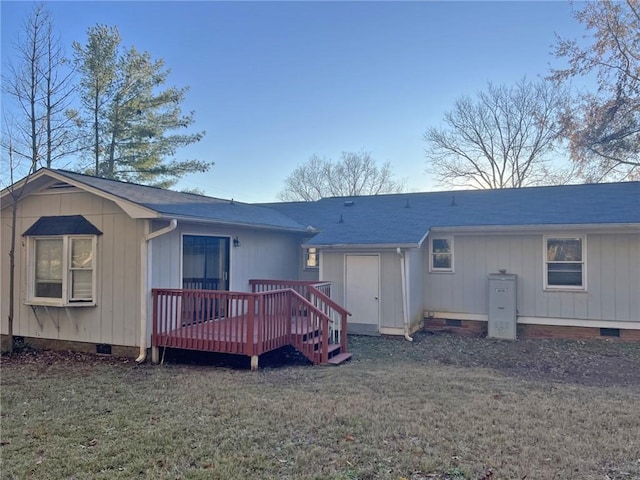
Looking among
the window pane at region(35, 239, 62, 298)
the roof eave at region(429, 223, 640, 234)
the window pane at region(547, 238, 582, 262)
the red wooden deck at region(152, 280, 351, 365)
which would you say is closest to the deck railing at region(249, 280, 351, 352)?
the red wooden deck at region(152, 280, 351, 365)

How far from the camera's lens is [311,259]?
12.5 meters

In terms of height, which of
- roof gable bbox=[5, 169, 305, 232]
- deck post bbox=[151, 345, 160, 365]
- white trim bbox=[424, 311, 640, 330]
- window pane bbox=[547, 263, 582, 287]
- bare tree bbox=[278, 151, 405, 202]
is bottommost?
deck post bbox=[151, 345, 160, 365]

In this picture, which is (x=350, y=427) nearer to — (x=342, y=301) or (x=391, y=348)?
(x=391, y=348)

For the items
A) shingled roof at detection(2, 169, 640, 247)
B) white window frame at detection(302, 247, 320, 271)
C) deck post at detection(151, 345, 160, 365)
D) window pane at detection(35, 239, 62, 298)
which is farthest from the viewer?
white window frame at detection(302, 247, 320, 271)

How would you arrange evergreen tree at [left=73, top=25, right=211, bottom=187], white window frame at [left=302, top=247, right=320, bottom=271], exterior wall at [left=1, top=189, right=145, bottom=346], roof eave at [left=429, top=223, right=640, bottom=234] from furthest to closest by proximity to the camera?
1. evergreen tree at [left=73, top=25, right=211, bottom=187]
2. white window frame at [left=302, top=247, right=320, bottom=271]
3. roof eave at [left=429, top=223, right=640, bottom=234]
4. exterior wall at [left=1, top=189, right=145, bottom=346]

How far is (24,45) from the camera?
10.1 meters

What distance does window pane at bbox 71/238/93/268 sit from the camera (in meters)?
8.03

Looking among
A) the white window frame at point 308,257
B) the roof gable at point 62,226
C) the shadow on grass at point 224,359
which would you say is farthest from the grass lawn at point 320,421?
the white window frame at point 308,257

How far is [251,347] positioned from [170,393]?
1.60 metres

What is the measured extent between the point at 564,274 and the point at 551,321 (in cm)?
113

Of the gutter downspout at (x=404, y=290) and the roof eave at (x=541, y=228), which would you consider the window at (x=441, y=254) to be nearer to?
the roof eave at (x=541, y=228)

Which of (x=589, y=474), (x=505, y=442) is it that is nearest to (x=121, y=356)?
(x=505, y=442)

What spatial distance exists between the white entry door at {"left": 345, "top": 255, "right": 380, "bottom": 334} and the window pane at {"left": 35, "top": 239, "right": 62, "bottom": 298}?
610cm

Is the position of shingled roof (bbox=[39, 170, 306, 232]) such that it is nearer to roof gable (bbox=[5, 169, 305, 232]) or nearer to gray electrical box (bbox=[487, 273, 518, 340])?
roof gable (bbox=[5, 169, 305, 232])
